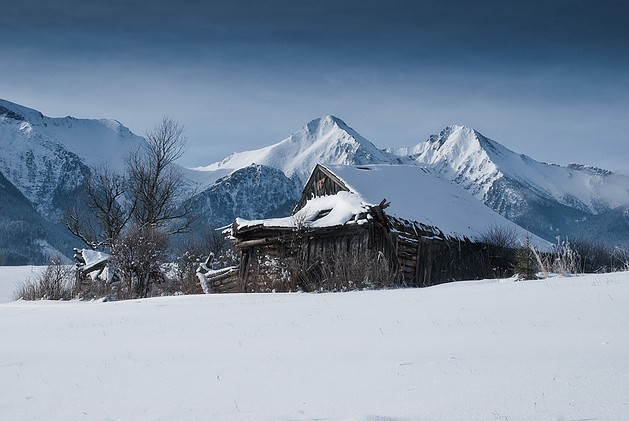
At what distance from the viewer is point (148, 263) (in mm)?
20438

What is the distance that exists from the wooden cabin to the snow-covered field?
8.04 m

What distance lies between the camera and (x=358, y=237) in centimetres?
1867

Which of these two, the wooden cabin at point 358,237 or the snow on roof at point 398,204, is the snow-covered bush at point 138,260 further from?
the snow on roof at point 398,204

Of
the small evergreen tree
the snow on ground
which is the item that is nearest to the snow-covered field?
the small evergreen tree

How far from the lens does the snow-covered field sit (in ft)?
11.0

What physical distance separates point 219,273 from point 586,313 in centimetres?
1603

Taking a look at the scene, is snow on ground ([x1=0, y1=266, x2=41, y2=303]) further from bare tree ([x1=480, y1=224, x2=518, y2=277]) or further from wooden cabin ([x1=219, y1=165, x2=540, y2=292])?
bare tree ([x1=480, y1=224, x2=518, y2=277])

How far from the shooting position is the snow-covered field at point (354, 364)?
336 centimetres

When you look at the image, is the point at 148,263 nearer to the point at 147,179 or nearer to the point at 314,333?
the point at 147,179

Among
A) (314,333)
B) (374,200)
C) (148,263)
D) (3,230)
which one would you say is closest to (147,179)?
(148,263)

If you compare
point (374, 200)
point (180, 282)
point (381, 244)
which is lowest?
point (180, 282)

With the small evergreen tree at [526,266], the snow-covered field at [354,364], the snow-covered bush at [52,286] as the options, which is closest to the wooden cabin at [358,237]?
the small evergreen tree at [526,266]

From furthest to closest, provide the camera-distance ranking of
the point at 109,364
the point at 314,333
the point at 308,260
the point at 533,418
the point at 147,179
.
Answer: the point at 147,179 < the point at 308,260 < the point at 314,333 < the point at 109,364 < the point at 533,418

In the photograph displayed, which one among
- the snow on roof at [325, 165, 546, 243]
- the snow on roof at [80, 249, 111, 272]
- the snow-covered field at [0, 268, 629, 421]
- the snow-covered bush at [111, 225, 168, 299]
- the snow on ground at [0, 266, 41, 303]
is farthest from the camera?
the snow on ground at [0, 266, 41, 303]
